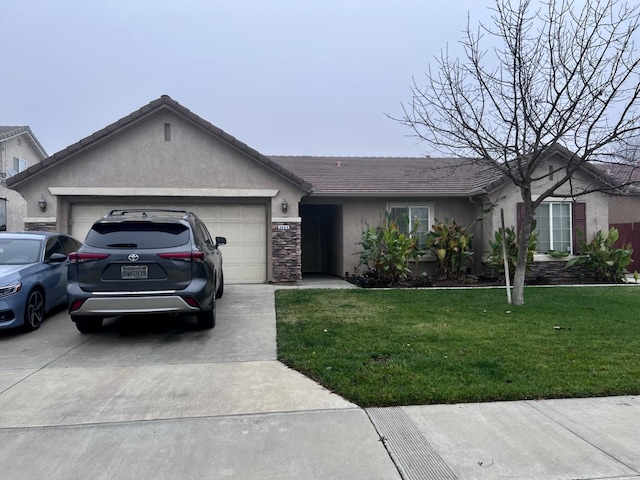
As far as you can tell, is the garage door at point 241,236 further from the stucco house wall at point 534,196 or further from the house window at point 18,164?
the house window at point 18,164

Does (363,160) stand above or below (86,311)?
above

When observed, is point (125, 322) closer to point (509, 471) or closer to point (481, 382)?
point (481, 382)

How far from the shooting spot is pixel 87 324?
7137 millimetres

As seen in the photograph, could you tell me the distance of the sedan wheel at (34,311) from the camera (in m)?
7.14

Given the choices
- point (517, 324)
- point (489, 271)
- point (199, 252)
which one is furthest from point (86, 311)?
point (489, 271)

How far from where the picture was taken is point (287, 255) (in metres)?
12.6

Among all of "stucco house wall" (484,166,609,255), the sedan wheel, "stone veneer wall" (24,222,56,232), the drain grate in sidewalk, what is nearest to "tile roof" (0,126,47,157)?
"stone veneer wall" (24,222,56,232)

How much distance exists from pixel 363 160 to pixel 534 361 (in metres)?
14.4

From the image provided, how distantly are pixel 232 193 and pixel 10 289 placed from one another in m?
6.30

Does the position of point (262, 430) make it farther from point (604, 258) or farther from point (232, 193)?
point (604, 258)

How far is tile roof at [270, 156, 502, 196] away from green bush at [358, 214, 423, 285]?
53.1 inches

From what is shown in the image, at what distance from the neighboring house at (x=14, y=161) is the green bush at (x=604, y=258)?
2161 cm

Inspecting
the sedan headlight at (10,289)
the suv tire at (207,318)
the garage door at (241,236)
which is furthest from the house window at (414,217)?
the sedan headlight at (10,289)

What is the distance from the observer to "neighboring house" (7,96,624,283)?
11844mm
